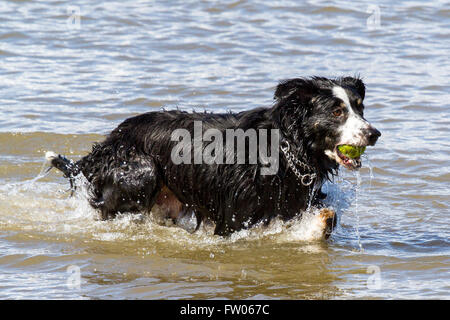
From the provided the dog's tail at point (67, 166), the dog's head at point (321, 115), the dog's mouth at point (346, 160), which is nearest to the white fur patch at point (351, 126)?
the dog's head at point (321, 115)

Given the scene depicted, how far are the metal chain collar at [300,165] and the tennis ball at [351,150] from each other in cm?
32

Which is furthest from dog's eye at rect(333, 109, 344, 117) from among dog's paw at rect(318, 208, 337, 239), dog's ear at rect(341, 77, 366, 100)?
dog's paw at rect(318, 208, 337, 239)

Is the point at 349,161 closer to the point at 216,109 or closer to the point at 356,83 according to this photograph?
the point at 356,83

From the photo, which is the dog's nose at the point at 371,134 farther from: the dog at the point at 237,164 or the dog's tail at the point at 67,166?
the dog's tail at the point at 67,166

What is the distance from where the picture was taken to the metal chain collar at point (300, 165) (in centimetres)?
625

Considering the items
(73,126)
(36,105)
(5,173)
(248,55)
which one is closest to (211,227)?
(5,173)

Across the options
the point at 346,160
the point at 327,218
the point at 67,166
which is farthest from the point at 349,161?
the point at 67,166

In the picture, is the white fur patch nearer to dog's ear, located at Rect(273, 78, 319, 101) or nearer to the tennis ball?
the tennis ball

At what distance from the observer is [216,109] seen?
34.5ft

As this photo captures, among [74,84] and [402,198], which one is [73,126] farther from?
[402,198]

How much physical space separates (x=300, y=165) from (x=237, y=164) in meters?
0.52

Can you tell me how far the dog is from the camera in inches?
243

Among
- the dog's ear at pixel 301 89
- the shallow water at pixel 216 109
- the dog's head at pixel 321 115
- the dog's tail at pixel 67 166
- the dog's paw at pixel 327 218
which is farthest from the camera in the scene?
the dog's tail at pixel 67 166

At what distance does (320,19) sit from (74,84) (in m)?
5.55
